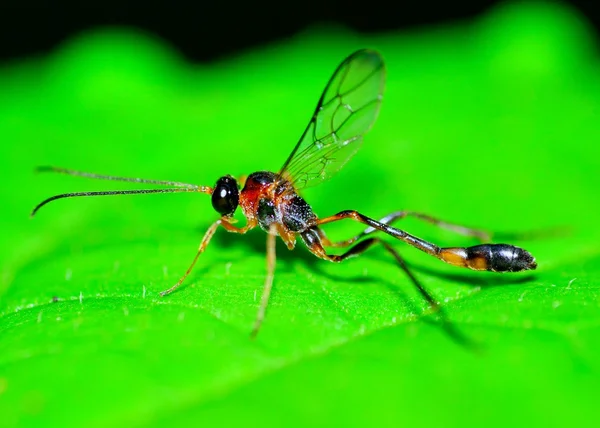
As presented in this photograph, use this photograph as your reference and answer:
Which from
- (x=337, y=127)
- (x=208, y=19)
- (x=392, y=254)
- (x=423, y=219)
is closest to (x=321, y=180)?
(x=337, y=127)

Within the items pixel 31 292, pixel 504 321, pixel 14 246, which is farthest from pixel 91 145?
pixel 504 321

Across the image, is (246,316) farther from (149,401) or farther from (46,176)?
(46,176)

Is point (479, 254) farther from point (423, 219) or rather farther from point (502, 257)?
point (423, 219)

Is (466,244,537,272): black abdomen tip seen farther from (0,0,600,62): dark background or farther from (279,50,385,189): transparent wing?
(0,0,600,62): dark background

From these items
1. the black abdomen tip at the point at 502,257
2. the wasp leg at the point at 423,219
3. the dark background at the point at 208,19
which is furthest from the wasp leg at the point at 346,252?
the dark background at the point at 208,19

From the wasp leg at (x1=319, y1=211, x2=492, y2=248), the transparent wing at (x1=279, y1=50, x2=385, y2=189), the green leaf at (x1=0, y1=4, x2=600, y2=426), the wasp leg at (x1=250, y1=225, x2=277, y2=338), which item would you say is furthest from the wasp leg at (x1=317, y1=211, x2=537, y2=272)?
the wasp leg at (x1=250, y1=225, x2=277, y2=338)

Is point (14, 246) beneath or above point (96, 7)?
beneath
